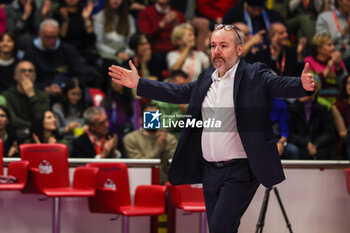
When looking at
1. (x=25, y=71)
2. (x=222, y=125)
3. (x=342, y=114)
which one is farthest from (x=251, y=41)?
(x=25, y=71)

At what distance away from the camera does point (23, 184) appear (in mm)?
5551

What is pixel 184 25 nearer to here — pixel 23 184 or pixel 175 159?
pixel 23 184

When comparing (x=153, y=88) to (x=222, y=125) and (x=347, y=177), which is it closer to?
(x=222, y=125)

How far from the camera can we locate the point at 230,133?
12.0 feet

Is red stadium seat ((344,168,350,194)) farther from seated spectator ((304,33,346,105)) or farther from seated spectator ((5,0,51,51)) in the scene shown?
seated spectator ((5,0,51,51))

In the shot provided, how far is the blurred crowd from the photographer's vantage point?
6.08 metres

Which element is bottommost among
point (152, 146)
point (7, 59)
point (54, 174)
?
point (54, 174)

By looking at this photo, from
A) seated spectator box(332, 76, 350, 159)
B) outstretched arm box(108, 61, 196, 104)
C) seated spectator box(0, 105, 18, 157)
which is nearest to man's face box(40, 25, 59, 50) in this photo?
seated spectator box(0, 105, 18, 157)

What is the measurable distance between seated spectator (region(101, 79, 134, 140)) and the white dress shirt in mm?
2623

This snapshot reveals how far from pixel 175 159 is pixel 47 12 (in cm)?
444

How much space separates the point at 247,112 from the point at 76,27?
14.9ft

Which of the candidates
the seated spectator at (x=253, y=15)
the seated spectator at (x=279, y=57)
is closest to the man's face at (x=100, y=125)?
the seated spectator at (x=253, y=15)

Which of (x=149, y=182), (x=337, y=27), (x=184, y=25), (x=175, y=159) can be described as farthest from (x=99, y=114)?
(x=337, y=27)

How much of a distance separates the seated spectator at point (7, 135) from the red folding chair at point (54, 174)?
374mm
